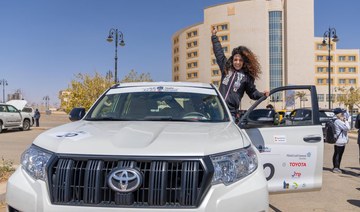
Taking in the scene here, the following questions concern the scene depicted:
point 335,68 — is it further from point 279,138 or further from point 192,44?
point 279,138

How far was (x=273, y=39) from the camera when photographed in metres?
91.8

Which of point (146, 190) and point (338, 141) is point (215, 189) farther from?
point (338, 141)

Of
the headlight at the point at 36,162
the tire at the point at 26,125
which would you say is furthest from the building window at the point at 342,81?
the headlight at the point at 36,162

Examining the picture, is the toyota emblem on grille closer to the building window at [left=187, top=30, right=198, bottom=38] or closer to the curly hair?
the curly hair

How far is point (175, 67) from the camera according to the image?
110 meters

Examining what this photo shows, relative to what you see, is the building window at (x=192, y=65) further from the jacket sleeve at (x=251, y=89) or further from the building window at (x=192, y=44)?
the jacket sleeve at (x=251, y=89)

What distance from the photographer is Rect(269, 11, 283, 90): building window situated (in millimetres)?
91438

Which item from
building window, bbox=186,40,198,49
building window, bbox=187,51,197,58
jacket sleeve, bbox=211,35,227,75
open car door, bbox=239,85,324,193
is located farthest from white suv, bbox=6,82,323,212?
building window, bbox=186,40,198,49

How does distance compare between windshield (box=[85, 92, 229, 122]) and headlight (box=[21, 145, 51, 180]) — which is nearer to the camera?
headlight (box=[21, 145, 51, 180])

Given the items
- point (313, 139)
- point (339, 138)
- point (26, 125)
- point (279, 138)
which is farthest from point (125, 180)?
point (26, 125)

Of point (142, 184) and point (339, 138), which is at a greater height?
point (142, 184)

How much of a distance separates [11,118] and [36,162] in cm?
2183

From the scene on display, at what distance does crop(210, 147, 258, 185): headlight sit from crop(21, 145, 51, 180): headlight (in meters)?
1.24

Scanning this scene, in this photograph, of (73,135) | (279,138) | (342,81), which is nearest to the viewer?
(73,135)
